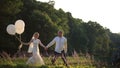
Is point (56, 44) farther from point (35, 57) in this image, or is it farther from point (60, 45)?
point (35, 57)

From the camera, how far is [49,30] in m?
65.6

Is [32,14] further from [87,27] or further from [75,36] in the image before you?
[87,27]

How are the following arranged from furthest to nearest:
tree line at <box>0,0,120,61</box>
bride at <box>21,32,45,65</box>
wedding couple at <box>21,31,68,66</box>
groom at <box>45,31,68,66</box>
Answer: tree line at <box>0,0,120,61</box>
groom at <box>45,31,68,66</box>
wedding couple at <box>21,31,68,66</box>
bride at <box>21,32,45,65</box>

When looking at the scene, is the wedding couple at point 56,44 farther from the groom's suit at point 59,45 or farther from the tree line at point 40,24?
the tree line at point 40,24

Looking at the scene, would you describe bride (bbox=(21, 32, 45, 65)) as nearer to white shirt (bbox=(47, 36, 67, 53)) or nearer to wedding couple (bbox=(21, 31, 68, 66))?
wedding couple (bbox=(21, 31, 68, 66))

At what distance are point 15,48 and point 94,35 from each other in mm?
49015

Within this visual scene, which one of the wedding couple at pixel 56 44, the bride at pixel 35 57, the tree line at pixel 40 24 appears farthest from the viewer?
the tree line at pixel 40 24

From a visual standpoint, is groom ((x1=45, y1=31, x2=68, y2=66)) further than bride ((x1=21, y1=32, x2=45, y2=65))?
Yes

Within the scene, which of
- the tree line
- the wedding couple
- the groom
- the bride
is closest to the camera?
the bride

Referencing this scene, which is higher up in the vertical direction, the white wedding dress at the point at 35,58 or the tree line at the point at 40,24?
the tree line at the point at 40,24

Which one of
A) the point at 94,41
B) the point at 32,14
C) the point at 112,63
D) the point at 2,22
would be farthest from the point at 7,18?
the point at 94,41

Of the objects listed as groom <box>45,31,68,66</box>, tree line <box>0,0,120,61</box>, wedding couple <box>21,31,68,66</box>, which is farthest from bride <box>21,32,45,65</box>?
tree line <box>0,0,120,61</box>

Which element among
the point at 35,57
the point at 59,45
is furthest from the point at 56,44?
the point at 35,57

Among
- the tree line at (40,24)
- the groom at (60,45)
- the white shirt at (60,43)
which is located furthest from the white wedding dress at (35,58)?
the tree line at (40,24)
